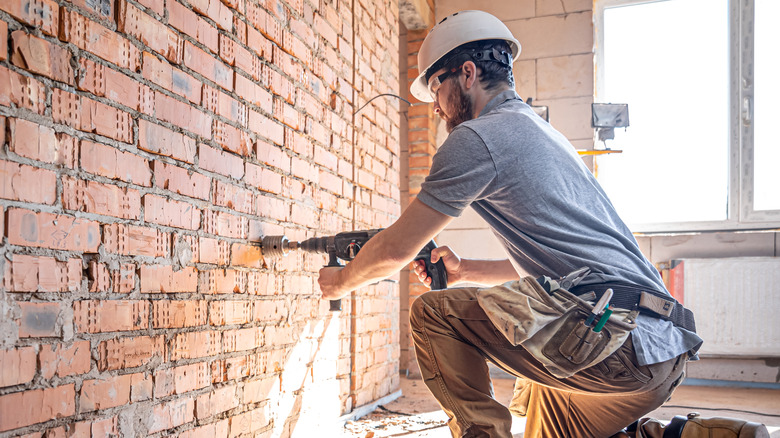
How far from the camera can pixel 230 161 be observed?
6.17ft

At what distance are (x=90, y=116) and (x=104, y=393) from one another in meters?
0.64

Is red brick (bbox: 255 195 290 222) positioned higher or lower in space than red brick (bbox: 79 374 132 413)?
higher

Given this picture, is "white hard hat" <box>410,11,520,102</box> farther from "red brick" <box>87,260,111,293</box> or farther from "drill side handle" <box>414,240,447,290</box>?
"red brick" <box>87,260,111,293</box>

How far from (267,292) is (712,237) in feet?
10.7

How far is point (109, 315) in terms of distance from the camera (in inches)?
53.8

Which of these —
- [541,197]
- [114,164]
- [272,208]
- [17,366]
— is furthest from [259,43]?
[17,366]

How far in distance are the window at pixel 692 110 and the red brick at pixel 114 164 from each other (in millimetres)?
3588

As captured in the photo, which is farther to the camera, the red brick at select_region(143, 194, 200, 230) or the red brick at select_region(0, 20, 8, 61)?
the red brick at select_region(143, 194, 200, 230)

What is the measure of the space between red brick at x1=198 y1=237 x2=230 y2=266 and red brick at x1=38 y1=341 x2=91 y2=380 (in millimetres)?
478

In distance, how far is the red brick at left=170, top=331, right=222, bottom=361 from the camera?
1.61m

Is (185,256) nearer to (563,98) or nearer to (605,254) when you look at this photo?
(605,254)

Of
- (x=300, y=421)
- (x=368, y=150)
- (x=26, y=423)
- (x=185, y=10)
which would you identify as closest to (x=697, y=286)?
(x=368, y=150)

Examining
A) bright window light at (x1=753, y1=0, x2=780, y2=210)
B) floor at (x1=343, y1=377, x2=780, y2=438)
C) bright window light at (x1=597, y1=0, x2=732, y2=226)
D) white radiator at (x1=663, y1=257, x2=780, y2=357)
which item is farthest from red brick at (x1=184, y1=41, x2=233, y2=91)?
bright window light at (x1=753, y1=0, x2=780, y2=210)

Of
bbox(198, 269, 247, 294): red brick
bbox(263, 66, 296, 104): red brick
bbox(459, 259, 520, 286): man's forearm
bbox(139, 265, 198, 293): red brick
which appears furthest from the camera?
bbox(263, 66, 296, 104): red brick
